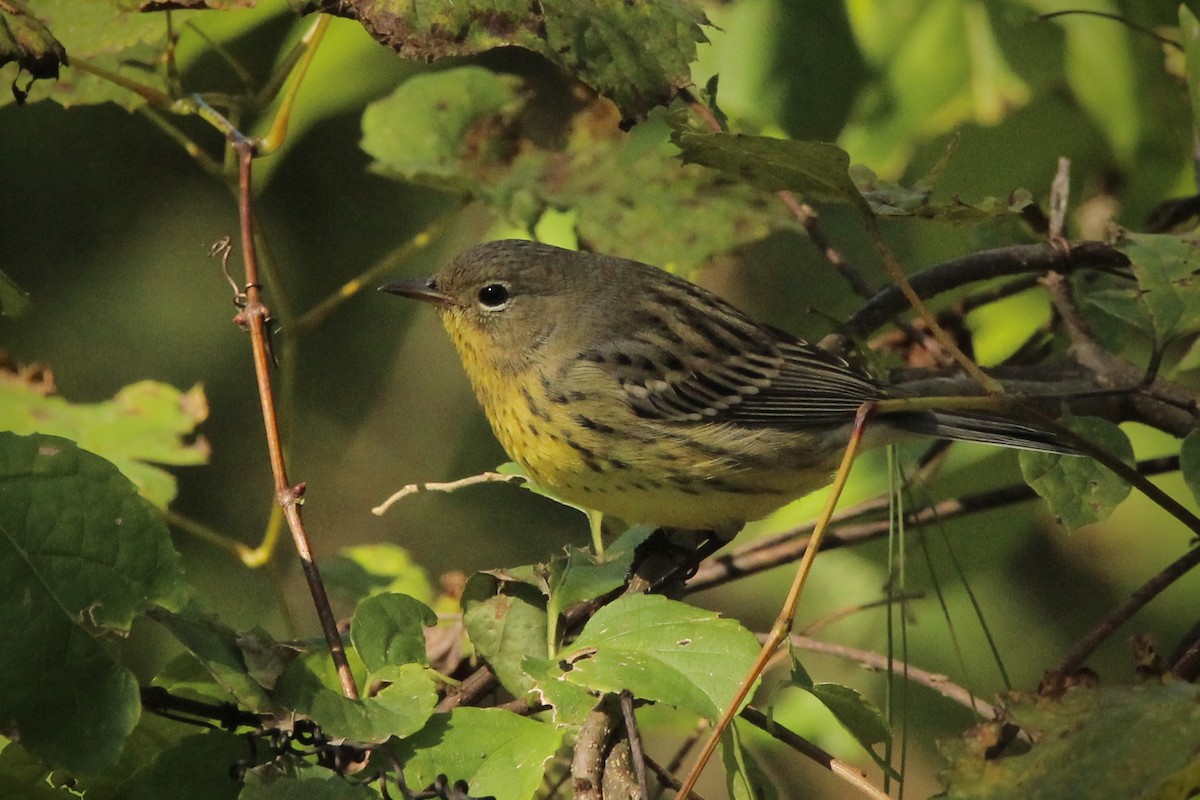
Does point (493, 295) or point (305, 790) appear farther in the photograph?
point (493, 295)

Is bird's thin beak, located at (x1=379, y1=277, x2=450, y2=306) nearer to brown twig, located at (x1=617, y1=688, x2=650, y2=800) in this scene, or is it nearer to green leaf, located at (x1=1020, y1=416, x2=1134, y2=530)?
green leaf, located at (x1=1020, y1=416, x2=1134, y2=530)

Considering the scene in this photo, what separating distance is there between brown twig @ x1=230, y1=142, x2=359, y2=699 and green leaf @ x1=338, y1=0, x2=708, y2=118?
41 cm

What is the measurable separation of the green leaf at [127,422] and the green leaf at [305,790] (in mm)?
1390

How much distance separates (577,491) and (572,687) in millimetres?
1182

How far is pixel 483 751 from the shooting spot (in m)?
1.75

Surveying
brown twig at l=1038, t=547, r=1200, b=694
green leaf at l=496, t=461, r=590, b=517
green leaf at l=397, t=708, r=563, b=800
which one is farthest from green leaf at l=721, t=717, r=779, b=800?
green leaf at l=496, t=461, r=590, b=517

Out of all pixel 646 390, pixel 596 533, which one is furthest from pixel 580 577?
pixel 646 390

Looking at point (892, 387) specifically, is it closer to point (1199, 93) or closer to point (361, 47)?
point (1199, 93)

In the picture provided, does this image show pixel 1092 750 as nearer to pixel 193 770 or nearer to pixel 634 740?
pixel 634 740

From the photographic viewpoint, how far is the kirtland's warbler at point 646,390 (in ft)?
9.95

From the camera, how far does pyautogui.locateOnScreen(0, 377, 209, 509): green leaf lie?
2.85 m

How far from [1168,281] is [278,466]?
1416 mm

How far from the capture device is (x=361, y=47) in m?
3.66

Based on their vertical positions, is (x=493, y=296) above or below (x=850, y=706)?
below
